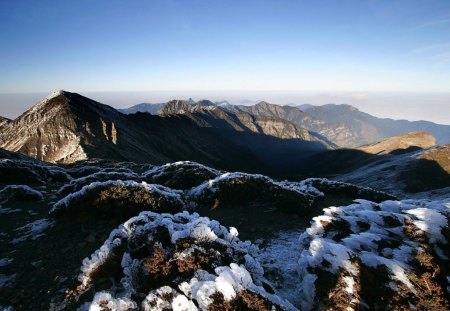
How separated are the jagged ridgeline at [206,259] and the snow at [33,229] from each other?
49mm

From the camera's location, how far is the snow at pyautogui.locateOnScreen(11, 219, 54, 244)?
11.7 metres

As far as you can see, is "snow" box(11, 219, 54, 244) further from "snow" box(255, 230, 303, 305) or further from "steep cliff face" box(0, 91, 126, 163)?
"steep cliff face" box(0, 91, 126, 163)

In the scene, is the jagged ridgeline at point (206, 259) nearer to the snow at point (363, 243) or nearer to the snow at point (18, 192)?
the snow at point (363, 243)

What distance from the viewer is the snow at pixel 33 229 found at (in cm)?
1167

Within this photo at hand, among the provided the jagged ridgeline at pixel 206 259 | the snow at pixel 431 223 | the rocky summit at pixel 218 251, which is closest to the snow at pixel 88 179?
the rocky summit at pixel 218 251

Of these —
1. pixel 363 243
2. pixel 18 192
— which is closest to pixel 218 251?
pixel 363 243

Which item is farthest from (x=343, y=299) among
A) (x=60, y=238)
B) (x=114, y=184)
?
(x=114, y=184)

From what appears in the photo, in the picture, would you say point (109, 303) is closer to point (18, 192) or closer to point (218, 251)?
point (218, 251)

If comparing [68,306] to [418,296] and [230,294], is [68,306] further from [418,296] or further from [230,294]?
[418,296]

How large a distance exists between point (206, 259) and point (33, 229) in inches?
332

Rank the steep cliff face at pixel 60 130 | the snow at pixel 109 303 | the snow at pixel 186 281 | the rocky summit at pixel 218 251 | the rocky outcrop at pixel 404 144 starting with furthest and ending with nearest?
the rocky outcrop at pixel 404 144 < the steep cliff face at pixel 60 130 < the rocky summit at pixel 218 251 < the snow at pixel 186 281 < the snow at pixel 109 303

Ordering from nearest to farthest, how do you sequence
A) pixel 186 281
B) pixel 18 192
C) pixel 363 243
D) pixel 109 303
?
pixel 109 303, pixel 186 281, pixel 363 243, pixel 18 192

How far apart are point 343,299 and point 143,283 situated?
17.2 ft

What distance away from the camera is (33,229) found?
490 inches
